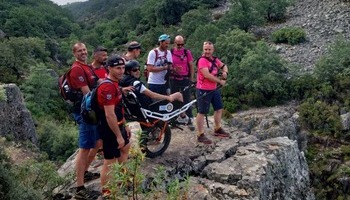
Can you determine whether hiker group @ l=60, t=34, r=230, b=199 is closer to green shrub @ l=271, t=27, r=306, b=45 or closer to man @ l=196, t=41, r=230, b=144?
man @ l=196, t=41, r=230, b=144

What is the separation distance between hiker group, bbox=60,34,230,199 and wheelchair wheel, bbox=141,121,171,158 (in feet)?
1.61

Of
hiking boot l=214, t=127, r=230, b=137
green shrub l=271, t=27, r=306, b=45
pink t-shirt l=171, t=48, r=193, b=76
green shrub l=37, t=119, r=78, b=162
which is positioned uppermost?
pink t-shirt l=171, t=48, r=193, b=76

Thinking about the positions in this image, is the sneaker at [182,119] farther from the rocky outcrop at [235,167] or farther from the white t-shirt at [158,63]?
the white t-shirt at [158,63]

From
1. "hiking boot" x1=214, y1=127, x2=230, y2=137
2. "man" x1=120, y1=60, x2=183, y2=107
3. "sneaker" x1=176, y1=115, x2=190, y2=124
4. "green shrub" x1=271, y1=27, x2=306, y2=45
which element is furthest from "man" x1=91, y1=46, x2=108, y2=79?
"green shrub" x1=271, y1=27, x2=306, y2=45

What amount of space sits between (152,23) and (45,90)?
22.3 meters

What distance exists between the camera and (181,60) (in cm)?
777

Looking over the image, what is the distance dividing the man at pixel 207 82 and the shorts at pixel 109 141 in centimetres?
240

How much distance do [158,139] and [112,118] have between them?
2144 millimetres

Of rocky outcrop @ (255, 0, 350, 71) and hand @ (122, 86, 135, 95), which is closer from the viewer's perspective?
hand @ (122, 86, 135, 95)

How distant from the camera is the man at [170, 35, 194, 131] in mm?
7707

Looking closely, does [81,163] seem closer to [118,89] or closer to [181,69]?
[118,89]

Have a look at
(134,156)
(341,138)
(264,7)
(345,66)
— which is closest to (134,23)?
(264,7)

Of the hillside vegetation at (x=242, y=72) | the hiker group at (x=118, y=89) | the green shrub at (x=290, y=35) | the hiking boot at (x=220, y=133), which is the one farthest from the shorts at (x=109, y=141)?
the green shrub at (x=290, y=35)

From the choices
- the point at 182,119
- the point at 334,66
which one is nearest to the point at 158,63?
the point at 182,119
